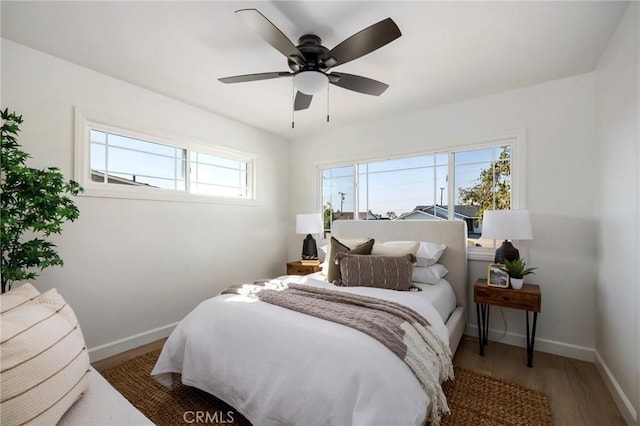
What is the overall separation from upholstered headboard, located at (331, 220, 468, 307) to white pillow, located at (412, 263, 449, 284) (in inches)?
8.7

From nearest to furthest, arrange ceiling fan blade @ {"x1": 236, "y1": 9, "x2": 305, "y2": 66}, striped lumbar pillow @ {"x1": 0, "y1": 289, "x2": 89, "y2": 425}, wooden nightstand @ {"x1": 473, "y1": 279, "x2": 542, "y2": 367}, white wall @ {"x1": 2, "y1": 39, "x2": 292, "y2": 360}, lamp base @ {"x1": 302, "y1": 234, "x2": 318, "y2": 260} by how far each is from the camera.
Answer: striped lumbar pillow @ {"x1": 0, "y1": 289, "x2": 89, "y2": 425}
ceiling fan blade @ {"x1": 236, "y1": 9, "x2": 305, "y2": 66}
white wall @ {"x1": 2, "y1": 39, "x2": 292, "y2": 360}
wooden nightstand @ {"x1": 473, "y1": 279, "x2": 542, "y2": 367}
lamp base @ {"x1": 302, "y1": 234, "x2": 318, "y2": 260}

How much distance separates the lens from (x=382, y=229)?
3.56m

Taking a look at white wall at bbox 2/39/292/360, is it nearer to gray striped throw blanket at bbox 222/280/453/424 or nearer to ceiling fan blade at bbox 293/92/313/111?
gray striped throw blanket at bbox 222/280/453/424

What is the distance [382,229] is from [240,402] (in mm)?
2442

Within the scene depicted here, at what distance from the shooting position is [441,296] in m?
2.52

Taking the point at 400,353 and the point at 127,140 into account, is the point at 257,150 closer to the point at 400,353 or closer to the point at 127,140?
the point at 127,140

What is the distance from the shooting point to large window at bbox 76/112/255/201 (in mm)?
2650

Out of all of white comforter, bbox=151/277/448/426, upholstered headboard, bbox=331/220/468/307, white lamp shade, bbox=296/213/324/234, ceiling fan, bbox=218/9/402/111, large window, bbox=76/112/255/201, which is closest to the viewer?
white comforter, bbox=151/277/448/426

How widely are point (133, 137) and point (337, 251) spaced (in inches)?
94.6

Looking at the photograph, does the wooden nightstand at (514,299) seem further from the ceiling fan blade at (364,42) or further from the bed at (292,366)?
the ceiling fan blade at (364,42)

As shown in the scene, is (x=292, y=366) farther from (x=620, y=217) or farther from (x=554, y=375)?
(x=620, y=217)

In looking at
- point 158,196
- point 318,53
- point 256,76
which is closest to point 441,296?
point 318,53


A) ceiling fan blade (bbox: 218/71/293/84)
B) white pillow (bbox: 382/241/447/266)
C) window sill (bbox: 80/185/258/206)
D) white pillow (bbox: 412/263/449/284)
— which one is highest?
ceiling fan blade (bbox: 218/71/293/84)

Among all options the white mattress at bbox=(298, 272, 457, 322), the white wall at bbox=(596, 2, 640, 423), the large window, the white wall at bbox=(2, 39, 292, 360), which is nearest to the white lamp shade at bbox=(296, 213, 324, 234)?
the white wall at bbox=(2, 39, 292, 360)
